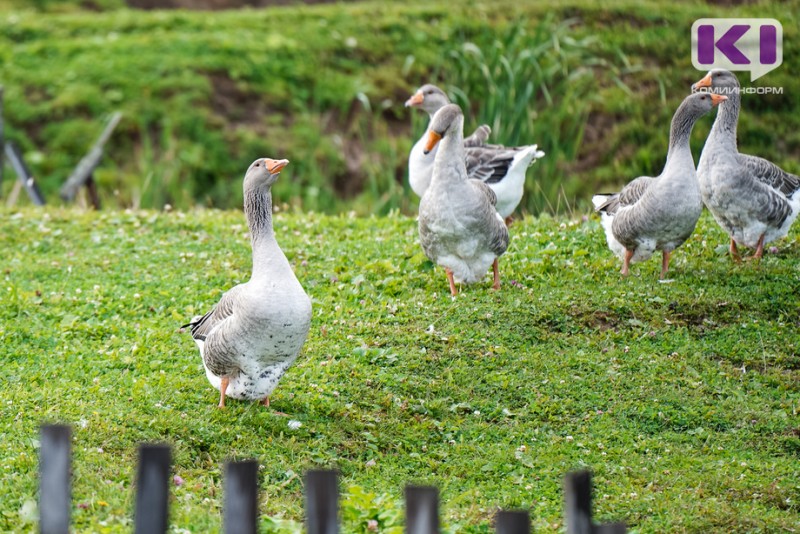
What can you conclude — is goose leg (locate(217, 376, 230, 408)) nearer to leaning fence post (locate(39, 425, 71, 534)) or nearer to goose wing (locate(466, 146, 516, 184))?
leaning fence post (locate(39, 425, 71, 534))

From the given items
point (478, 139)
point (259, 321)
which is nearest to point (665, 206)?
point (478, 139)

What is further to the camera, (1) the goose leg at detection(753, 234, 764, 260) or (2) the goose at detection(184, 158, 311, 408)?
(1) the goose leg at detection(753, 234, 764, 260)

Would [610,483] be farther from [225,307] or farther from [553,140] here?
[553,140]

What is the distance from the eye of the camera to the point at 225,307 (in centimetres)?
716

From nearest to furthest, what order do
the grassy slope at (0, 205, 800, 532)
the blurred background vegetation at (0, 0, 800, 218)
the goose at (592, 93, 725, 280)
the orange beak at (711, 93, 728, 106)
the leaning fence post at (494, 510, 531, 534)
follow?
1. the leaning fence post at (494, 510, 531, 534)
2. the grassy slope at (0, 205, 800, 532)
3. the goose at (592, 93, 725, 280)
4. the orange beak at (711, 93, 728, 106)
5. the blurred background vegetation at (0, 0, 800, 218)

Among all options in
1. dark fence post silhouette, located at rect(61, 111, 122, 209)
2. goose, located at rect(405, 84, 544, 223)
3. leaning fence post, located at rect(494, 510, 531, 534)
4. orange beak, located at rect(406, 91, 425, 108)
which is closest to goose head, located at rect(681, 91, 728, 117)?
goose, located at rect(405, 84, 544, 223)

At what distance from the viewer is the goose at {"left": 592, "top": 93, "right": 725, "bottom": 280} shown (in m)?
9.10

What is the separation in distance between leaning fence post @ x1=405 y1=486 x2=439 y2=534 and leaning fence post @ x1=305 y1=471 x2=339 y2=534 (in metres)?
0.28

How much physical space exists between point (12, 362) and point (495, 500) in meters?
4.37

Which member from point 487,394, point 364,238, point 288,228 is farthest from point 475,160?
point 487,394

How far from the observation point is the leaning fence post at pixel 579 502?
3490 mm

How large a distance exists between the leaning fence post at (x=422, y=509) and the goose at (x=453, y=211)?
5.72m

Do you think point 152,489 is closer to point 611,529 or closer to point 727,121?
point 611,529

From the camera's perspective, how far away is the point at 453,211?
8977 millimetres
